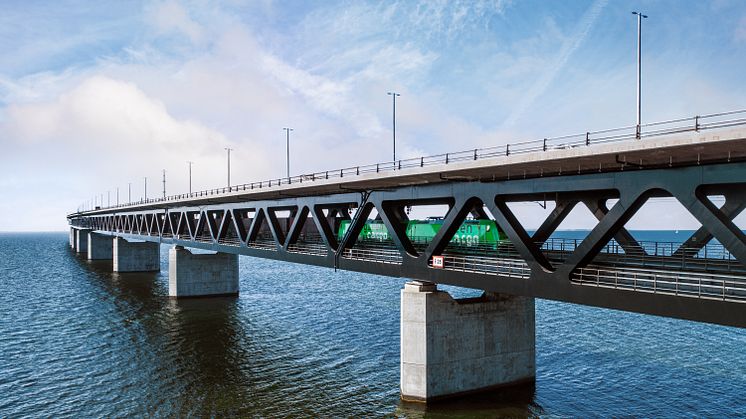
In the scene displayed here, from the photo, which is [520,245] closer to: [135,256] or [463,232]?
[463,232]

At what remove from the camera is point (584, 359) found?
35375mm

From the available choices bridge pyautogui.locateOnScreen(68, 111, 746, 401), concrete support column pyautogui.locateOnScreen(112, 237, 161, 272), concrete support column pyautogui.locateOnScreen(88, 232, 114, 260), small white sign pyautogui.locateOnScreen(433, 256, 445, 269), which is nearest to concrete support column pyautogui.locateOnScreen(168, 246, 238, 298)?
bridge pyautogui.locateOnScreen(68, 111, 746, 401)

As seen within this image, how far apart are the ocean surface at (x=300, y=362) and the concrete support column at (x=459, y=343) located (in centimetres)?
98

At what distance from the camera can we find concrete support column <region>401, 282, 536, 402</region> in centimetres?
2736

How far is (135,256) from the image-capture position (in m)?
97.8

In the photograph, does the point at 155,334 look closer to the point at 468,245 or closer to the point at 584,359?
the point at 468,245

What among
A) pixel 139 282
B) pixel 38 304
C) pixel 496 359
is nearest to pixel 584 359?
pixel 496 359

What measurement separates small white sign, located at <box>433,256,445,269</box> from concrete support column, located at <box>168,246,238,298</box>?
4360 cm

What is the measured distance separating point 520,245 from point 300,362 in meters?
18.8

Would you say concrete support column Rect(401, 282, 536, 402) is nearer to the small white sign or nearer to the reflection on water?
the reflection on water

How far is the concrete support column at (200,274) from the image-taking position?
63.7 meters

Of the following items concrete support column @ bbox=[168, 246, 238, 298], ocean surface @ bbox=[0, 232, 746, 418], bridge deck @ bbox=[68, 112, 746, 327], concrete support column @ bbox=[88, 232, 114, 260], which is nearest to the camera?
bridge deck @ bbox=[68, 112, 746, 327]

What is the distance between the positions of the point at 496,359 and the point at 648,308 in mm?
12056

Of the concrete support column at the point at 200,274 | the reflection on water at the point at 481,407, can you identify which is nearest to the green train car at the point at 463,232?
the reflection on water at the point at 481,407
